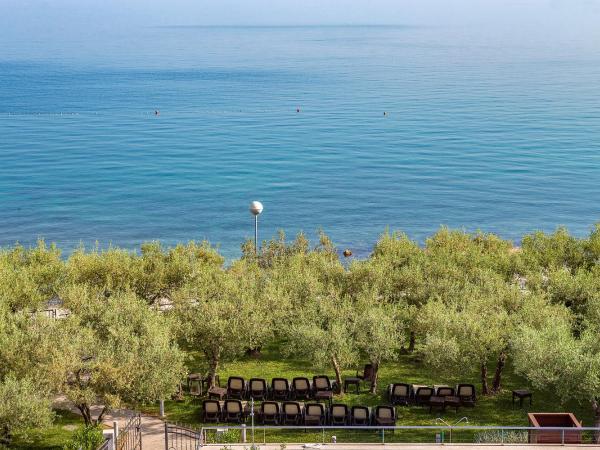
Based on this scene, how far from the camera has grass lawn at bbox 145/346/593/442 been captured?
2825 cm

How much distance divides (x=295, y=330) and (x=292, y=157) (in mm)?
68776

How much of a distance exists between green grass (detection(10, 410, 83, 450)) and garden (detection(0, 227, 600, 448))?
6 cm

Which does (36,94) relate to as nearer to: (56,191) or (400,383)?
(56,191)

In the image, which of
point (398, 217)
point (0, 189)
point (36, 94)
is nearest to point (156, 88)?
point (36, 94)

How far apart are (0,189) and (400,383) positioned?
207ft

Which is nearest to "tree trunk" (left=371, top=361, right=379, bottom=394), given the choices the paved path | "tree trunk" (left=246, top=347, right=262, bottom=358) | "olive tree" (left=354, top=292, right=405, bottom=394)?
"olive tree" (left=354, top=292, right=405, bottom=394)

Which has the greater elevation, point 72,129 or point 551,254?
→ point 72,129

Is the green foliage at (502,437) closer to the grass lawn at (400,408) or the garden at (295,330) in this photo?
the grass lawn at (400,408)

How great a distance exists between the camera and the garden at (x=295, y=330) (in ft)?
85.3

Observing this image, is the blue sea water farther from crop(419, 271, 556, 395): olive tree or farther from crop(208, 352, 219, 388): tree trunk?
crop(208, 352, 219, 388): tree trunk

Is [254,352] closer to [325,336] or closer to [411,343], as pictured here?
[325,336]

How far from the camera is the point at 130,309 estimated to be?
3009 centimetres

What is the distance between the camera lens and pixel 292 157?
98312 millimetres

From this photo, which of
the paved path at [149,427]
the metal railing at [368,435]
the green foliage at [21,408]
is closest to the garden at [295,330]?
the green foliage at [21,408]
